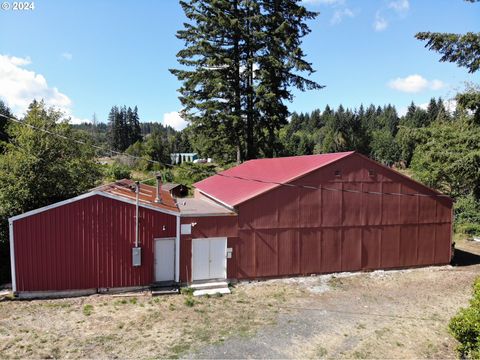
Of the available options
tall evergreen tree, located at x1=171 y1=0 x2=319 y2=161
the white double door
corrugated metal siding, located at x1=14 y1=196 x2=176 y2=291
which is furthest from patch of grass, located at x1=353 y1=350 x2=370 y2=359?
tall evergreen tree, located at x1=171 y1=0 x2=319 y2=161

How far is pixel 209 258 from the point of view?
16188 mm

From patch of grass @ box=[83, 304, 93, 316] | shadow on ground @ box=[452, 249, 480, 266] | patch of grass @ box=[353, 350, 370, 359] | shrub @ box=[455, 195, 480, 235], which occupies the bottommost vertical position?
shadow on ground @ box=[452, 249, 480, 266]

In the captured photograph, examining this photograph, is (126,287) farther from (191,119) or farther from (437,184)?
(437,184)

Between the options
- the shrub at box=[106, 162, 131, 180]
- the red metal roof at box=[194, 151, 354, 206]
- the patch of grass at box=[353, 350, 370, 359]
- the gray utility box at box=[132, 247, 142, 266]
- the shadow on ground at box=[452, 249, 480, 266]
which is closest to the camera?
the patch of grass at box=[353, 350, 370, 359]

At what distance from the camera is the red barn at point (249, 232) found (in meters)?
14.4

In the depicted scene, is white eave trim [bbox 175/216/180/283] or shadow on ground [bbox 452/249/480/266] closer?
white eave trim [bbox 175/216/180/283]

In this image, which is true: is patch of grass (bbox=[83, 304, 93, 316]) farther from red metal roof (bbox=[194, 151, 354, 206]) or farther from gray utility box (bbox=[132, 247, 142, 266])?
red metal roof (bbox=[194, 151, 354, 206])

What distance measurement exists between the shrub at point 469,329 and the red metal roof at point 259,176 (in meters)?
9.07

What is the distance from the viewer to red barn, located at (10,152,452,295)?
566 inches

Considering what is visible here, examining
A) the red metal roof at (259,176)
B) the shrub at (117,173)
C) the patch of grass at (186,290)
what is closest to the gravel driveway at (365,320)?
the patch of grass at (186,290)

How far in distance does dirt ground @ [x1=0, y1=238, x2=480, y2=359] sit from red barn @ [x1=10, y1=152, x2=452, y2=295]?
3.50 feet

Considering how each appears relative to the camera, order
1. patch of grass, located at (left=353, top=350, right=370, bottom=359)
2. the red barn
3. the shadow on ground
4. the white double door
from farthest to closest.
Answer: the shadow on ground → the white double door → the red barn → patch of grass, located at (left=353, top=350, right=370, bottom=359)

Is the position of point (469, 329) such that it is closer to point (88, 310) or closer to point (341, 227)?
point (341, 227)

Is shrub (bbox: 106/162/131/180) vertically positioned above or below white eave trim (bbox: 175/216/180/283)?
above
